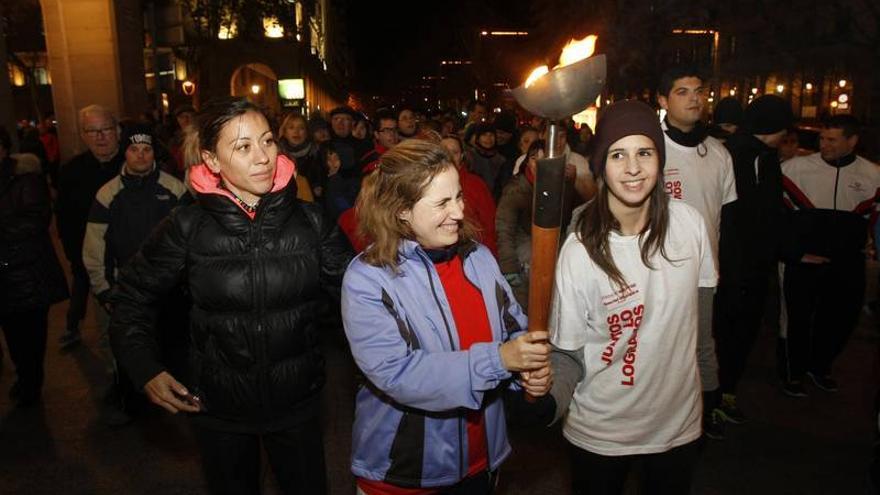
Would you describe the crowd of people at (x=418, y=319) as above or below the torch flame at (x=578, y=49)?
below

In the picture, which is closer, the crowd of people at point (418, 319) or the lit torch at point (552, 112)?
the lit torch at point (552, 112)

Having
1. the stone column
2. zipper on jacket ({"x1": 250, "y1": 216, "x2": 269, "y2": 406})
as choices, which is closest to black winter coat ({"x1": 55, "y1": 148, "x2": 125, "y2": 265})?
zipper on jacket ({"x1": 250, "y1": 216, "x2": 269, "y2": 406})

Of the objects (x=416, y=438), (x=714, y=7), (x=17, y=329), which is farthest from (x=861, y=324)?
(x=714, y=7)

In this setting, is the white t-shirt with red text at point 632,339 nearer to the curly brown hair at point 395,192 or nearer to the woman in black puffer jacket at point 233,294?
the curly brown hair at point 395,192

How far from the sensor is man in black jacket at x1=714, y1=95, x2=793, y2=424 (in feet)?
15.5

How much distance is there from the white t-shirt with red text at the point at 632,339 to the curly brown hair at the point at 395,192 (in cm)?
55

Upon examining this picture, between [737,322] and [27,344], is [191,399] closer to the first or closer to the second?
[27,344]

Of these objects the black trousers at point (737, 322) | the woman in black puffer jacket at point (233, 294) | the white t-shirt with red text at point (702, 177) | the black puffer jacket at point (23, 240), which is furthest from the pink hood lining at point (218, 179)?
the black trousers at point (737, 322)

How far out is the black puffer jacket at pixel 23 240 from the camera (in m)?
5.18

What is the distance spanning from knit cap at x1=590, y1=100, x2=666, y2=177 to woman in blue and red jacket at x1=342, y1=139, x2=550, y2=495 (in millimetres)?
653

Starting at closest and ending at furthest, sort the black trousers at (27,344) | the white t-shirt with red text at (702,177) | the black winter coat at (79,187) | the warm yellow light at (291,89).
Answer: the white t-shirt with red text at (702,177)
the black trousers at (27,344)
the black winter coat at (79,187)
the warm yellow light at (291,89)

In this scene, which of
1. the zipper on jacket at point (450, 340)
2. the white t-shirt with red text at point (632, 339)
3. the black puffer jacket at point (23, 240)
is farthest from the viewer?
the black puffer jacket at point (23, 240)

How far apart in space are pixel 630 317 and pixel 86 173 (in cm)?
498

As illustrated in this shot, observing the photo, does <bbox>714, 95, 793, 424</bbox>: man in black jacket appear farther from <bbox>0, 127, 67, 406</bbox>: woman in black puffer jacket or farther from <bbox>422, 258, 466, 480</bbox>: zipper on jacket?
<bbox>0, 127, 67, 406</bbox>: woman in black puffer jacket
